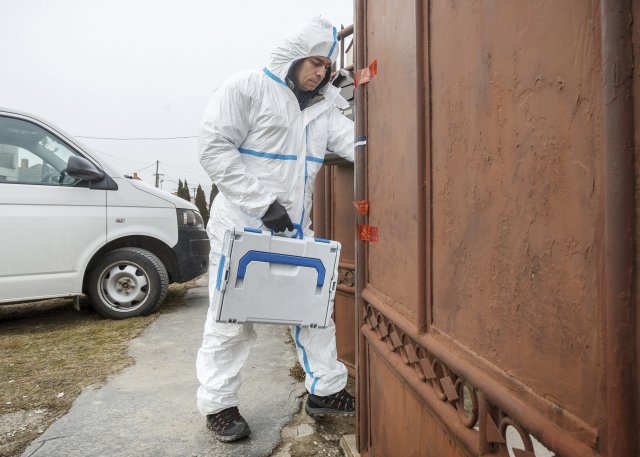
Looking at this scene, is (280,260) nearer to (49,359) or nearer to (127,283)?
(49,359)

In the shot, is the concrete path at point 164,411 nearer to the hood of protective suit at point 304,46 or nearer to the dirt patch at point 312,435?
the dirt patch at point 312,435

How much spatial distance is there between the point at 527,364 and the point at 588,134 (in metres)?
0.39

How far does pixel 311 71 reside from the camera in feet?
7.20

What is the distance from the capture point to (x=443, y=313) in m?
1.07

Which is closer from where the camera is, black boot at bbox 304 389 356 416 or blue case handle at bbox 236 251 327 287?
blue case handle at bbox 236 251 327 287

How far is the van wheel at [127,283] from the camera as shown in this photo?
4.37 m

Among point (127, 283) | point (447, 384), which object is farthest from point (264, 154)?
point (127, 283)

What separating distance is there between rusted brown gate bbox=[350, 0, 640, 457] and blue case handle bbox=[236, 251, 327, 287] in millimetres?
637

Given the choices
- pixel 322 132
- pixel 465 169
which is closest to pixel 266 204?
pixel 322 132

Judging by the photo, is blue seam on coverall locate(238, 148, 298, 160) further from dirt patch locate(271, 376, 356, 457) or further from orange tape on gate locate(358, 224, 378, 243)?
dirt patch locate(271, 376, 356, 457)

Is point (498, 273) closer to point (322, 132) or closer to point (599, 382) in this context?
point (599, 382)

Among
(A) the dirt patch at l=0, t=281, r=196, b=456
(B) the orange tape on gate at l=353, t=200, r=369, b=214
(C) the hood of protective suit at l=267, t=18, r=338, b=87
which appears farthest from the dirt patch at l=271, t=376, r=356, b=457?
(C) the hood of protective suit at l=267, t=18, r=338, b=87

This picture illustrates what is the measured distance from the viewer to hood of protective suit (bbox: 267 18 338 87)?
6.88ft

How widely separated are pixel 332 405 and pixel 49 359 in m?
2.31
